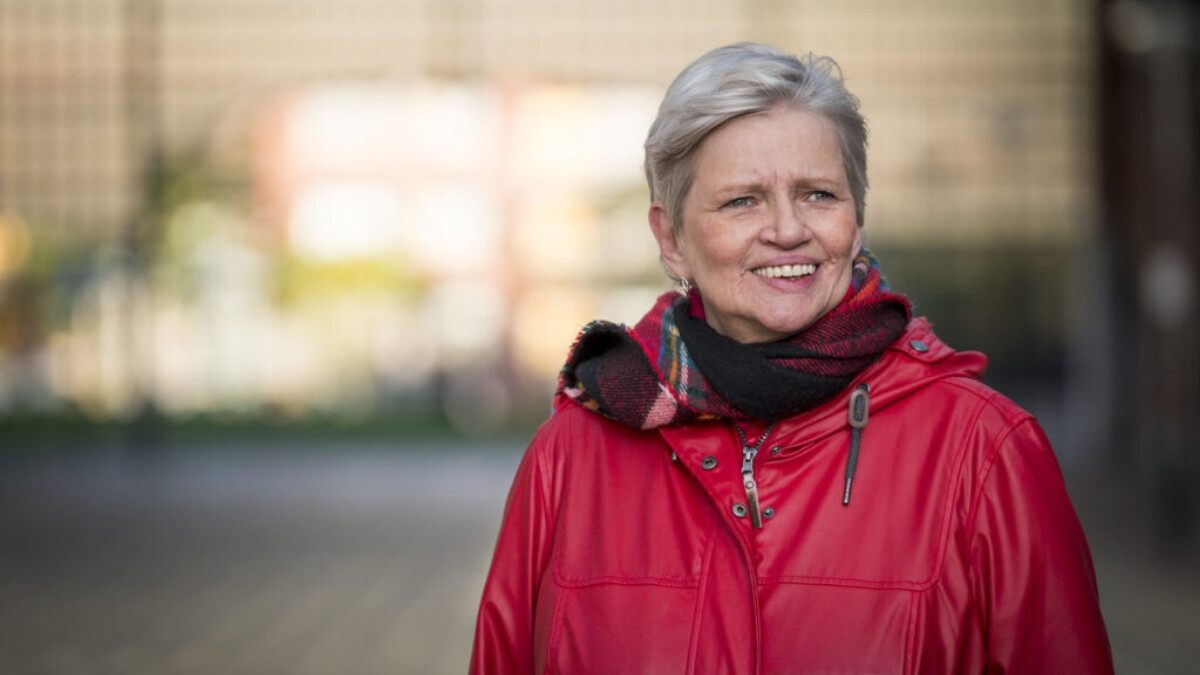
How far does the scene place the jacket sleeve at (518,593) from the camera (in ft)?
6.81

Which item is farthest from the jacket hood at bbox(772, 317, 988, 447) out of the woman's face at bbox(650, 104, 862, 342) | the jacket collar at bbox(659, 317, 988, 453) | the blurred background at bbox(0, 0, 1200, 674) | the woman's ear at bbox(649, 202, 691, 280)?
the blurred background at bbox(0, 0, 1200, 674)

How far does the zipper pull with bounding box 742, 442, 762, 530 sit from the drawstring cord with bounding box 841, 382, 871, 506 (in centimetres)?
13

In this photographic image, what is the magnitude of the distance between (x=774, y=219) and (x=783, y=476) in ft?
1.30

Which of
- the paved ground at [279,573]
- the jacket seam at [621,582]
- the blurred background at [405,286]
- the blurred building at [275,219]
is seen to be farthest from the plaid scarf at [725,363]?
the blurred building at [275,219]

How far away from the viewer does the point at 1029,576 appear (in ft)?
5.67

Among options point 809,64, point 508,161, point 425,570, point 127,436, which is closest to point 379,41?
point 127,436

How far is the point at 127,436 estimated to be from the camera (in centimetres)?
1348

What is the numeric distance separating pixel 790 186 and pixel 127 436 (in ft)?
42.1

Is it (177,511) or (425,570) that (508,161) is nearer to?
(177,511)

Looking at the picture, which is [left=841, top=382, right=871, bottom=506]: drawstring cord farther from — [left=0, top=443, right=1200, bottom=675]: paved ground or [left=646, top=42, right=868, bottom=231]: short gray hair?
[left=0, top=443, right=1200, bottom=675]: paved ground

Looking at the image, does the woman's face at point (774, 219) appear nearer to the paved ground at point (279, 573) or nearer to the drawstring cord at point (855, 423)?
the drawstring cord at point (855, 423)

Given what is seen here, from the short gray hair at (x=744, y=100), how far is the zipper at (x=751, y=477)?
40 cm

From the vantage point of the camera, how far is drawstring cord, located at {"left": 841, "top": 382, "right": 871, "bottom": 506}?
1.84 metres

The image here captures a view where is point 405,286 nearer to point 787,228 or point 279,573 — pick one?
point 279,573
